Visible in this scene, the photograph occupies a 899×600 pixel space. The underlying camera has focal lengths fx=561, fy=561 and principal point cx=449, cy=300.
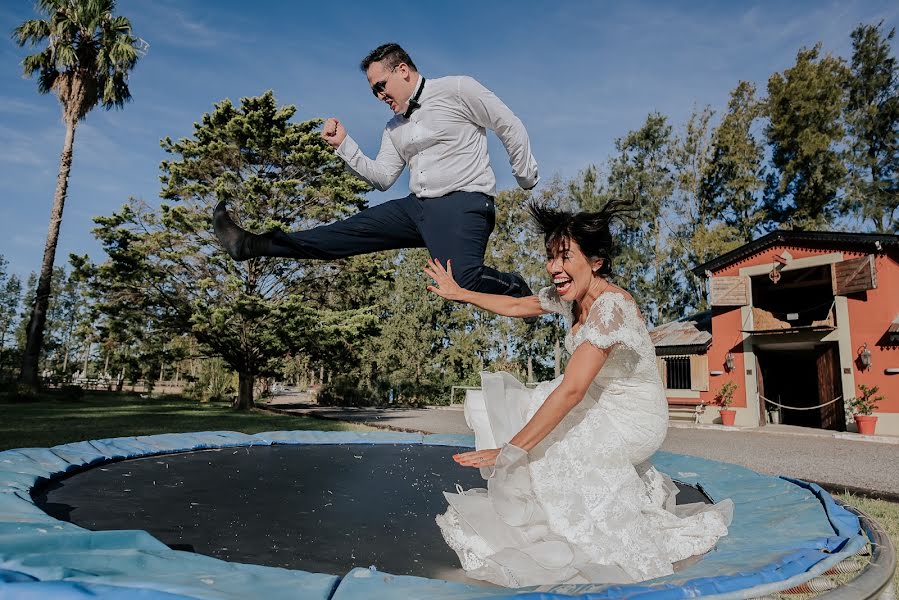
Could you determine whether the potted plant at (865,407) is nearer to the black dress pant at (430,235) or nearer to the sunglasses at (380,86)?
the black dress pant at (430,235)

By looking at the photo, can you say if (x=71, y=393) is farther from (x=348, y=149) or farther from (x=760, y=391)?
(x=760, y=391)

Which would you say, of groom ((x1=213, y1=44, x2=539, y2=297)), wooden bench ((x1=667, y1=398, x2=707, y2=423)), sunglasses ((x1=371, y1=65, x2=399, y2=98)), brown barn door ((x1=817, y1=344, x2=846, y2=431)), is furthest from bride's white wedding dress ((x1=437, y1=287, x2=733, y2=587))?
wooden bench ((x1=667, y1=398, x2=707, y2=423))

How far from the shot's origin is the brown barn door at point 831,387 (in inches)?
375

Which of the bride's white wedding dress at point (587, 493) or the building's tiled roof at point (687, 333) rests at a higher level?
the building's tiled roof at point (687, 333)

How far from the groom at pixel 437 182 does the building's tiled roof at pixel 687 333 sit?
417 inches

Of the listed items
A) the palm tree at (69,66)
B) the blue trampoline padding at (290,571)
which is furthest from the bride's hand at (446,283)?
the palm tree at (69,66)

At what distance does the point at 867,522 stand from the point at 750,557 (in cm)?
67

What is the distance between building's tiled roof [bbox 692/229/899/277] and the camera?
9.12 metres

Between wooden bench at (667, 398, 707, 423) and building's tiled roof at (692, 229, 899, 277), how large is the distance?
2.62 m

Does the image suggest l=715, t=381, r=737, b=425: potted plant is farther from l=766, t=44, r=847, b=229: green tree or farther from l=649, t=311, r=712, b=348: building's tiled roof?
l=766, t=44, r=847, b=229: green tree

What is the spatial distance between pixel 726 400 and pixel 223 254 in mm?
9761

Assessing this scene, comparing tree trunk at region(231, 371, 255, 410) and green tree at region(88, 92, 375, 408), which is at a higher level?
green tree at region(88, 92, 375, 408)

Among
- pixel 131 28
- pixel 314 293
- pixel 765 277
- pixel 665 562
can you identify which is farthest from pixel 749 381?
pixel 131 28

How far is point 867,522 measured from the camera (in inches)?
64.1
